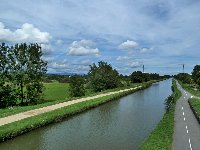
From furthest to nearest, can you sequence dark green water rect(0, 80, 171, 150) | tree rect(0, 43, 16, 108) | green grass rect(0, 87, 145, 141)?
tree rect(0, 43, 16, 108) → green grass rect(0, 87, 145, 141) → dark green water rect(0, 80, 171, 150)

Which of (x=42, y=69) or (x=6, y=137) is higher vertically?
(x=42, y=69)

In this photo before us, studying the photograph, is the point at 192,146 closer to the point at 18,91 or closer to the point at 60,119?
the point at 60,119

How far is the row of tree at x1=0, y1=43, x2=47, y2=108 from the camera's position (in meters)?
53.7

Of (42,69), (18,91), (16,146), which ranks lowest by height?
(16,146)

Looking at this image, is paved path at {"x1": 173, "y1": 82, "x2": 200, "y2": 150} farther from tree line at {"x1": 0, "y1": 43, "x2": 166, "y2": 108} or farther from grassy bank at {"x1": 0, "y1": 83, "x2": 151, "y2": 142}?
tree line at {"x1": 0, "y1": 43, "x2": 166, "y2": 108}

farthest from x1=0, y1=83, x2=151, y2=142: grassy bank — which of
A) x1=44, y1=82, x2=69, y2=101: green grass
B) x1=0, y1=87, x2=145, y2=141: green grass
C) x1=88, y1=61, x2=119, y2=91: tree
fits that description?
x1=88, y1=61, x2=119, y2=91: tree

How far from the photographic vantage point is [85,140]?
29.7 meters

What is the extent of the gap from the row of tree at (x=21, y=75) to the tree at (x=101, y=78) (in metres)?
38.2

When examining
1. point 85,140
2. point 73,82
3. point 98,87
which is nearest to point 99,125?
point 85,140

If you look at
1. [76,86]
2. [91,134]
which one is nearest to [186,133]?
[91,134]

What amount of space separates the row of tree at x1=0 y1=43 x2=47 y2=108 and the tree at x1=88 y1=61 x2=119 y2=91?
38164 mm

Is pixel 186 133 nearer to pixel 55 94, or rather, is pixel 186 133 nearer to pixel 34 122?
pixel 34 122

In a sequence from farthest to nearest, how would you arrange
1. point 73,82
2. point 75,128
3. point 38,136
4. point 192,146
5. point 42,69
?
point 73,82 → point 42,69 → point 75,128 → point 38,136 → point 192,146

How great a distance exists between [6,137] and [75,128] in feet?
28.0
